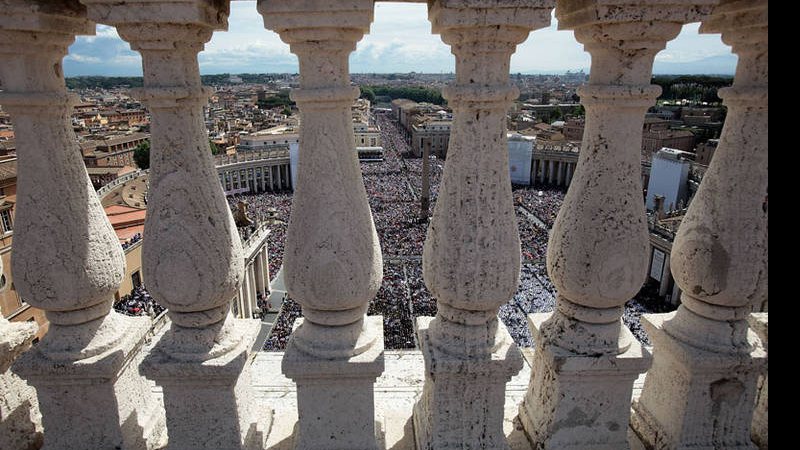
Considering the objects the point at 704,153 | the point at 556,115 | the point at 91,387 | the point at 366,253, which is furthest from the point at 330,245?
the point at 556,115

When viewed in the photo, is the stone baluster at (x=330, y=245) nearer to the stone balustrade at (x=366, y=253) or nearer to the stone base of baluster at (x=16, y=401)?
the stone balustrade at (x=366, y=253)

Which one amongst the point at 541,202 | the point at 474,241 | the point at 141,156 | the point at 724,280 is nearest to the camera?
the point at 474,241

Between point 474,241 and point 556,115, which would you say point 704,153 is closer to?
point 474,241

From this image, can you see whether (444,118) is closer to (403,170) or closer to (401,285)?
(403,170)

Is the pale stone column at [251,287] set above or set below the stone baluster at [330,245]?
below

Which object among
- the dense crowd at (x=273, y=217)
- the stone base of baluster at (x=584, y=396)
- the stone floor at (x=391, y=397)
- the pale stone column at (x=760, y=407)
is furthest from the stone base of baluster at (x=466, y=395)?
the dense crowd at (x=273, y=217)
